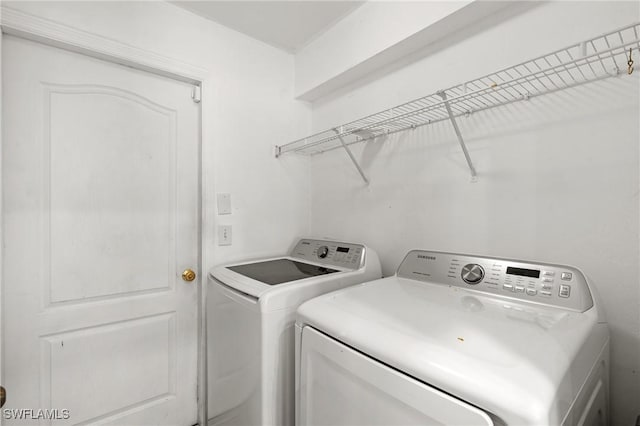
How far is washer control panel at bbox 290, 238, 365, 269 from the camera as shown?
5.25 feet

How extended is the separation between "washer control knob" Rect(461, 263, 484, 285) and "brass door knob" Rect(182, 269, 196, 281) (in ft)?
4.86

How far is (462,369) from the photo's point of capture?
0.64m

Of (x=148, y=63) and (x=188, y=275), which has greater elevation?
(x=148, y=63)

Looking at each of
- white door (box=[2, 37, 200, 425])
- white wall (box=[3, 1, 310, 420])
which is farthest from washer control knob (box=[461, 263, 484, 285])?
white door (box=[2, 37, 200, 425])

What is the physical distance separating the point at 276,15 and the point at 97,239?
1.63 m

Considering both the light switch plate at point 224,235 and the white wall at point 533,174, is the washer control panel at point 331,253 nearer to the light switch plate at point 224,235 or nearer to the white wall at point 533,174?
the white wall at point 533,174

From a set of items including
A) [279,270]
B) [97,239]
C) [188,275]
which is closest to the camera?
[97,239]

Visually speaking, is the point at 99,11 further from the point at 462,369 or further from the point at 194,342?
the point at 462,369

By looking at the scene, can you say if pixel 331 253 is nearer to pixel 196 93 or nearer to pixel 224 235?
pixel 224 235

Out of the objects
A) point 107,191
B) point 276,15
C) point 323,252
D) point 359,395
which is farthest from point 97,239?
point 276,15

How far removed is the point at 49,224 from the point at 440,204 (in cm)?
192

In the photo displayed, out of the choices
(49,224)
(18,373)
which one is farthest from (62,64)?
(18,373)

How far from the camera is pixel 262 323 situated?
1.15 m

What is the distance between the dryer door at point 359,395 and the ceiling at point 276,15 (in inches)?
69.3
